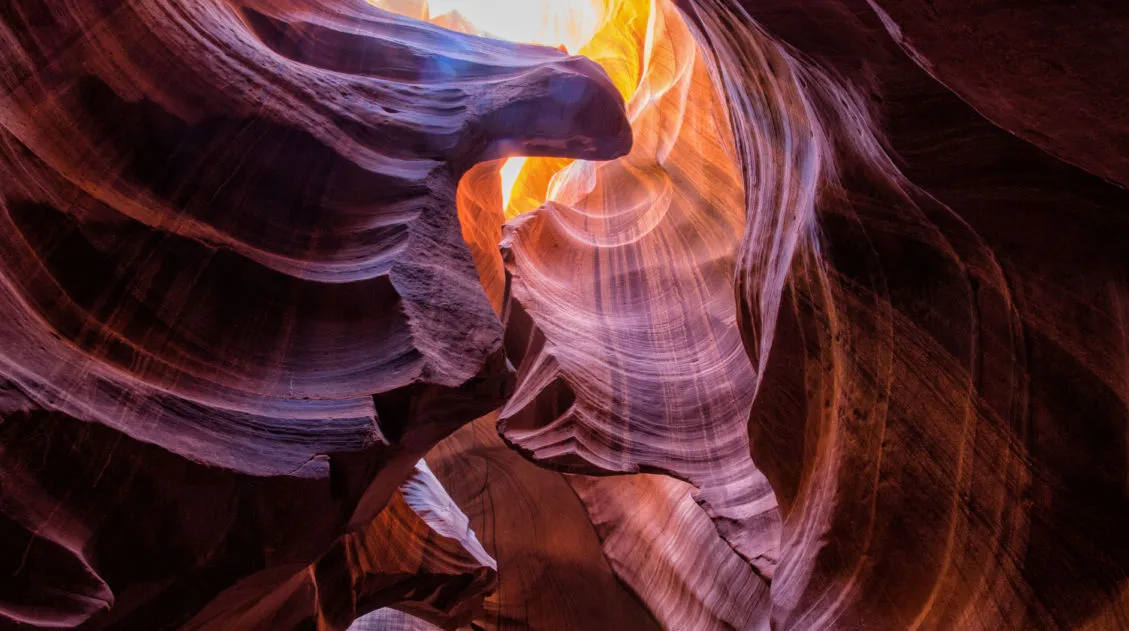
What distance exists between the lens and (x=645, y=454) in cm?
506

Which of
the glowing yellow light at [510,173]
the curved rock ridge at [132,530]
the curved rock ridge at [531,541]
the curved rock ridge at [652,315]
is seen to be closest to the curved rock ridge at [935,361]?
the curved rock ridge at [652,315]

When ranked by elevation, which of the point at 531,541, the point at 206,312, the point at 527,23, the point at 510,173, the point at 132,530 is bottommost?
the point at 531,541

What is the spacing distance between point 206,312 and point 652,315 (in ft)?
12.9

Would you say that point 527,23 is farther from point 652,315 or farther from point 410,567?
point 410,567

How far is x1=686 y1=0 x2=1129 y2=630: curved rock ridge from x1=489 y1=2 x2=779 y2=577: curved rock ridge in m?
1.26

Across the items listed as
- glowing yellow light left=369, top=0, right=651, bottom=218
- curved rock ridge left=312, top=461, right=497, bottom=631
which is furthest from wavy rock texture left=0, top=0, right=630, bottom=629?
glowing yellow light left=369, top=0, right=651, bottom=218

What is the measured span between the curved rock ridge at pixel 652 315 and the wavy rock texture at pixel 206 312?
5.85 ft

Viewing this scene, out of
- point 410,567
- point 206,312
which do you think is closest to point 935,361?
point 206,312

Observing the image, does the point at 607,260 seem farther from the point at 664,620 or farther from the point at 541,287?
the point at 664,620

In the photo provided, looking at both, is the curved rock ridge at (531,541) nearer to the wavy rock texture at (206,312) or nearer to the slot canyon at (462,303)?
the slot canyon at (462,303)

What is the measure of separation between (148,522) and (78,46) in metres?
2.09

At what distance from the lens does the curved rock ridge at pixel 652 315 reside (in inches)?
197

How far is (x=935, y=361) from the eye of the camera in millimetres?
2883

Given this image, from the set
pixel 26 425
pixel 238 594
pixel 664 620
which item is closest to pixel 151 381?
pixel 26 425
